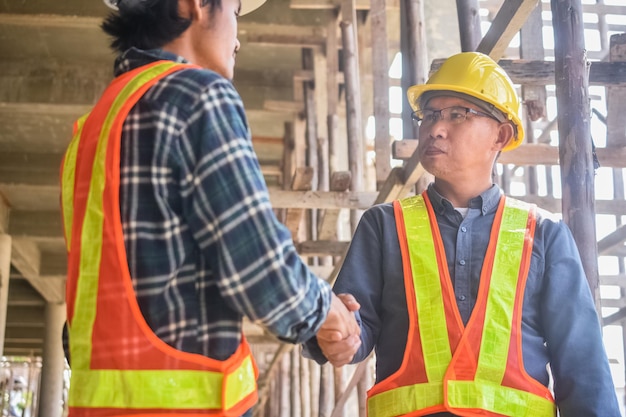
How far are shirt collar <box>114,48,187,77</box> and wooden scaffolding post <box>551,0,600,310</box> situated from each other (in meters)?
2.33

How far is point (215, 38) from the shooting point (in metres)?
2.81

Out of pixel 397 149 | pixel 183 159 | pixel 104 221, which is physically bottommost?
pixel 104 221

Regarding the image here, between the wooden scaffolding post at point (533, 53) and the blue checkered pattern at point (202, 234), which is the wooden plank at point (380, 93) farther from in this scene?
the blue checkered pattern at point (202, 234)

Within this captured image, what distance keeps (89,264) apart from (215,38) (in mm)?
777

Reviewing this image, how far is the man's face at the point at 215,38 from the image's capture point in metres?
2.79

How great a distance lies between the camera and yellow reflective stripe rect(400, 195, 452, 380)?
134 inches

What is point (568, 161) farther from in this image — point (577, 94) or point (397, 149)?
point (397, 149)

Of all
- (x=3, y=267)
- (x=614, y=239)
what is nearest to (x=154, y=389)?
(x=614, y=239)

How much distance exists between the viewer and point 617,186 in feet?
44.5

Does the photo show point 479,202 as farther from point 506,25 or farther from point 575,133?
point 506,25

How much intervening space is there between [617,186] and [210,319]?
12.0m

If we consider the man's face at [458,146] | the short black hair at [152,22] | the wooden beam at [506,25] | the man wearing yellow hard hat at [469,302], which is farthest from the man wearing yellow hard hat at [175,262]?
the wooden beam at [506,25]

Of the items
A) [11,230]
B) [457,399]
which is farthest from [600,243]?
[11,230]

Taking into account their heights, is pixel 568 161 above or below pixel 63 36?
below
